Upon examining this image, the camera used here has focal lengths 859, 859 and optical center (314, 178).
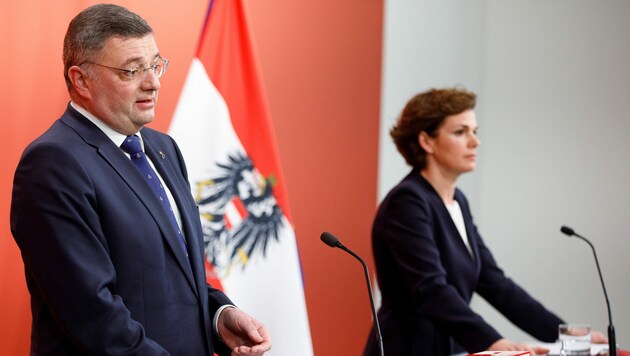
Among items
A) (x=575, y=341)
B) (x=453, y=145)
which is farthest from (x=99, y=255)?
(x=453, y=145)

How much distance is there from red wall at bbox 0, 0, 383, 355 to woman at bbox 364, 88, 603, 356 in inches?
28.0

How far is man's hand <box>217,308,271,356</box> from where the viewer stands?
1.99m

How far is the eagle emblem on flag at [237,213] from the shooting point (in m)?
3.14

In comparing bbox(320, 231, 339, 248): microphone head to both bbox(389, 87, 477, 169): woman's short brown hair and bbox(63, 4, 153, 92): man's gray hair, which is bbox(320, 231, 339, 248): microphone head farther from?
bbox(389, 87, 477, 169): woman's short brown hair

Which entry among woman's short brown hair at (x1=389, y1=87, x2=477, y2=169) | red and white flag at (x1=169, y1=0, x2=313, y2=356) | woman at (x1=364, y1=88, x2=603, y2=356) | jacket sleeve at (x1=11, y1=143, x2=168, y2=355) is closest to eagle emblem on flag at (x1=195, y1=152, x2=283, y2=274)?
red and white flag at (x1=169, y1=0, x2=313, y2=356)

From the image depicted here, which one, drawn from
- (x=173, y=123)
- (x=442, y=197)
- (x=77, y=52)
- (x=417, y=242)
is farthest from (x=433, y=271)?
(x=77, y=52)

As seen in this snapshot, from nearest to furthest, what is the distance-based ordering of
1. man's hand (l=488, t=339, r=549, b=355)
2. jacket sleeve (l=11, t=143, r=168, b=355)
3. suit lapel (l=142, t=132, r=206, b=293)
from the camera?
jacket sleeve (l=11, t=143, r=168, b=355), suit lapel (l=142, t=132, r=206, b=293), man's hand (l=488, t=339, r=549, b=355)

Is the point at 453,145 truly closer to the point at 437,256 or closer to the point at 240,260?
the point at 437,256

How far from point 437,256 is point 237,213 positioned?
2.47ft

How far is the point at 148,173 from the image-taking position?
6.60 feet

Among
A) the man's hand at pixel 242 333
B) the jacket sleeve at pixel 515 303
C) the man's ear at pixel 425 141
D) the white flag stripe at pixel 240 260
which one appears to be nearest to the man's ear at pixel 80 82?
the man's hand at pixel 242 333

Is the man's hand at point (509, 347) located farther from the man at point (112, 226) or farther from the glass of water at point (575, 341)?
the man at point (112, 226)

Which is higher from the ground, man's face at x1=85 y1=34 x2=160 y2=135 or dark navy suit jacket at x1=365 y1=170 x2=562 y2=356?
man's face at x1=85 y1=34 x2=160 y2=135

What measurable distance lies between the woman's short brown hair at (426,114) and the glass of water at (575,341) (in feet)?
2.88
